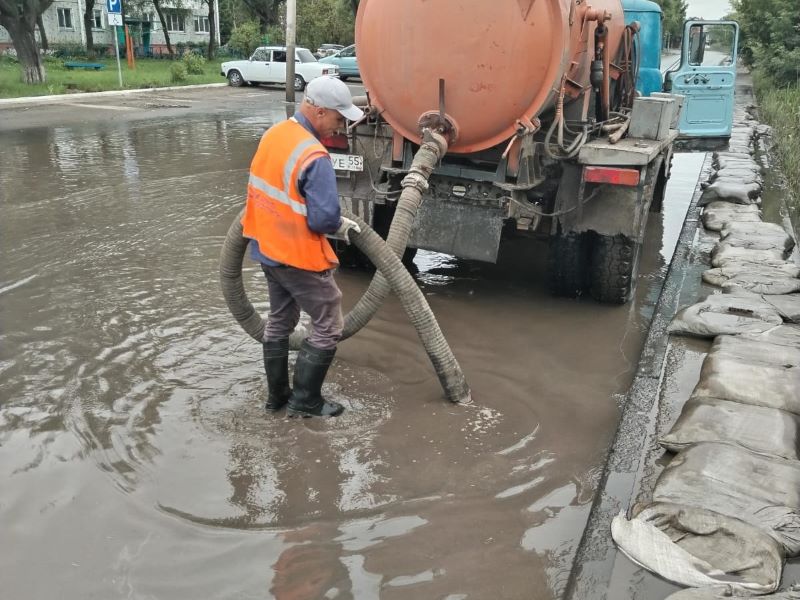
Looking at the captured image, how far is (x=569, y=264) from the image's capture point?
5.66 m

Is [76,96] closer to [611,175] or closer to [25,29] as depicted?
[25,29]

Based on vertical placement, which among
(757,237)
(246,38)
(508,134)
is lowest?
(757,237)

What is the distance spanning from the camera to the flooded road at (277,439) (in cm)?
288

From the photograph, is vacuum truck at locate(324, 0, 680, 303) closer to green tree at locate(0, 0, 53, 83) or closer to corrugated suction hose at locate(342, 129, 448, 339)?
corrugated suction hose at locate(342, 129, 448, 339)

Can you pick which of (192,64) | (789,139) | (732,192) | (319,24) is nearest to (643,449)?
(732,192)

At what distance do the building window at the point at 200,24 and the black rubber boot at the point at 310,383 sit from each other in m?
51.5

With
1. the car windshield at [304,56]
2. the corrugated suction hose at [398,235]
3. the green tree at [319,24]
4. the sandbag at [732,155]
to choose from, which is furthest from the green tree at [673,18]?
the corrugated suction hose at [398,235]

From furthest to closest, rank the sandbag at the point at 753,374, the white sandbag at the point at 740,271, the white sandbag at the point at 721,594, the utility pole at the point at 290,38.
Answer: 1. the utility pole at the point at 290,38
2. the white sandbag at the point at 740,271
3. the sandbag at the point at 753,374
4. the white sandbag at the point at 721,594

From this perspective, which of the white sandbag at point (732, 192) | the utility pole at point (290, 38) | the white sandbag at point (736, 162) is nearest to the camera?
the white sandbag at point (732, 192)

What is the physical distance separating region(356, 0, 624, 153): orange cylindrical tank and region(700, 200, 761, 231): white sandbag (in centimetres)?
322

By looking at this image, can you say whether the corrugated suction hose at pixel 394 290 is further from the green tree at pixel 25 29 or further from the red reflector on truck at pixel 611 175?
the green tree at pixel 25 29

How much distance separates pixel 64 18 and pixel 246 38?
12.0 m

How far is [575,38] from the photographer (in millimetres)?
4969

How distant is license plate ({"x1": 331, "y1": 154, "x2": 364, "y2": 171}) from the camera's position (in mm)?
5500
